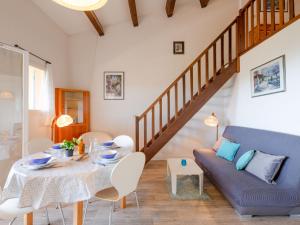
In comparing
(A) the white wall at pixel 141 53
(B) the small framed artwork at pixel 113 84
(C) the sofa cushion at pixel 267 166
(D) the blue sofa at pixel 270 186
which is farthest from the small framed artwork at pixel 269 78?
(B) the small framed artwork at pixel 113 84

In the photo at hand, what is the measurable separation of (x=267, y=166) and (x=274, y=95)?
1.04 meters

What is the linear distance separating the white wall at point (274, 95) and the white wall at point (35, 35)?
374 centimetres

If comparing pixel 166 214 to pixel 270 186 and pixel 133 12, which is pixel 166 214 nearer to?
pixel 270 186

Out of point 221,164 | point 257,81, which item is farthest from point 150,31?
point 221,164

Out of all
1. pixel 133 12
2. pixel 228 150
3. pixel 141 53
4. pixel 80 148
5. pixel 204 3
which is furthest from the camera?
pixel 141 53

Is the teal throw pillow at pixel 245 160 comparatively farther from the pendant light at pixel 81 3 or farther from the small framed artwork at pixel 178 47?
the small framed artwork at pixel 178 47

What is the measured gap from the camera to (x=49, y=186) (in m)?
1.45

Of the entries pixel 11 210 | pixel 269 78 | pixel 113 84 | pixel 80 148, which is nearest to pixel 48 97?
pixel 113 84

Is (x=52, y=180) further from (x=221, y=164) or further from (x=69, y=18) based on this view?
(x=69, y=18)

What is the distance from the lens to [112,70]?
14.5 feet

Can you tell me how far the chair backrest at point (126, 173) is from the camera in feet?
5.32

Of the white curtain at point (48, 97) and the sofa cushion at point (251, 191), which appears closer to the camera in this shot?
the sofa cushion at point (251, 191)

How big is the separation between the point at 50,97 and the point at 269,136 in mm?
3602

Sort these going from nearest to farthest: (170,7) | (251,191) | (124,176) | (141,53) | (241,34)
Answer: (124,176)
(251,191)
(241,34)
(170,7)
(141,53)
